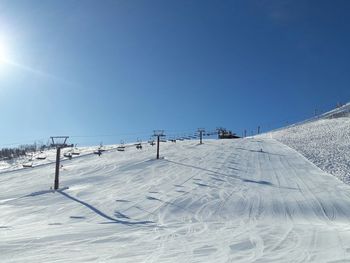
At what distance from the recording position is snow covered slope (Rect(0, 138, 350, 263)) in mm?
11031

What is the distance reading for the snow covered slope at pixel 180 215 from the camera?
11.0 meters

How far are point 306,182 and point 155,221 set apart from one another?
13951mm

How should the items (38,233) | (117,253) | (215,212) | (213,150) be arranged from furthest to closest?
(213,150), (215,212), (38,233), (117,253)

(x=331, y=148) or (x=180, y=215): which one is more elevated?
(x=331, y=148)

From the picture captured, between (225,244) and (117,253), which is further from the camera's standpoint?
(225,244)

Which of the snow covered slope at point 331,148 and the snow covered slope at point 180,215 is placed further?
the snow covered slope at point 331,148

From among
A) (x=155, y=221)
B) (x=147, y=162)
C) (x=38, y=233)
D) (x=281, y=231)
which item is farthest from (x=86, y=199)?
(x=147, y=162)

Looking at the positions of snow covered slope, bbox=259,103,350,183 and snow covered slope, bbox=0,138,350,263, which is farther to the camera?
snow covered slope, bbox=259,103,350,183

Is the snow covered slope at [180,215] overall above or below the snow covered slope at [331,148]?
below

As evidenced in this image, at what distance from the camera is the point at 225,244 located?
39.1 ft

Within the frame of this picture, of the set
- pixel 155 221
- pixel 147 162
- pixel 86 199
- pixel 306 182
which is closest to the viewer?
pixel 155 221

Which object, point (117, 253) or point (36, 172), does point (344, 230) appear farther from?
point (36, 172)

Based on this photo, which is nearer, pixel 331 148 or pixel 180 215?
pixel 180 215

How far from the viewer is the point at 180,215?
1792 cm
